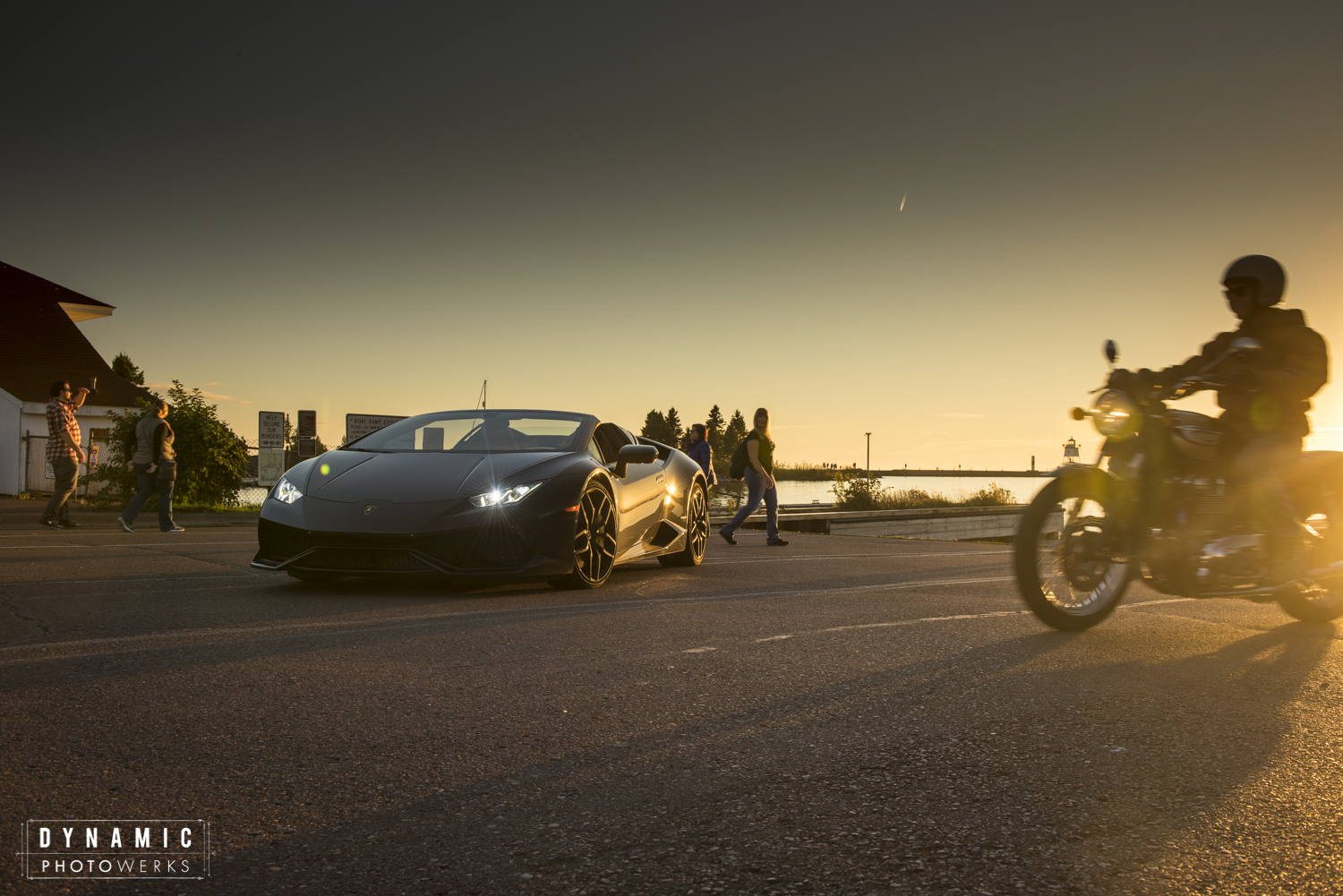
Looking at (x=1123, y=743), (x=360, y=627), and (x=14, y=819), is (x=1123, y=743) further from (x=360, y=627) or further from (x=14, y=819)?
(x=360, y=627)

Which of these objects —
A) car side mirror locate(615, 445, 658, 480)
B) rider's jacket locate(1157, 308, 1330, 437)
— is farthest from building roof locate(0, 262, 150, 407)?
rider's jacket locate(1157, 308, 1330, 437)

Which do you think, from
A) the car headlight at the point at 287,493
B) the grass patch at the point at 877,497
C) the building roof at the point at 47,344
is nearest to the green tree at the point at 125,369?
the building roof at the point at 47,344

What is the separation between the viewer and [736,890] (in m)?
1.85

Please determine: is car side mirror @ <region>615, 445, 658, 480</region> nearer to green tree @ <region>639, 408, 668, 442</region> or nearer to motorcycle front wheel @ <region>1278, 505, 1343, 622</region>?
motorcycle front wheel @ <region>1278, 505, 1343, 622</region>

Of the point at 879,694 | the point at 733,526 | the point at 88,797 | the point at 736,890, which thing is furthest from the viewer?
the point at 733,526

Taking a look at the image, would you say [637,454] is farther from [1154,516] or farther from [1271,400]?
[1271,400]

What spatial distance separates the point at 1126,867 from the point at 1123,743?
3.33 feet

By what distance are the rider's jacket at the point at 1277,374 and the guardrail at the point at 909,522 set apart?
599 inches

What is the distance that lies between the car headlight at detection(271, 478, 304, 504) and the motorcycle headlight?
4997mm

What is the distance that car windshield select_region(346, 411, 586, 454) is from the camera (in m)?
7.45

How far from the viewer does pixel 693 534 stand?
9.42m

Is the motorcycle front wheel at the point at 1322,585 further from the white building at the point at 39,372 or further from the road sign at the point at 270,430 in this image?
the white building at the point at 39,372

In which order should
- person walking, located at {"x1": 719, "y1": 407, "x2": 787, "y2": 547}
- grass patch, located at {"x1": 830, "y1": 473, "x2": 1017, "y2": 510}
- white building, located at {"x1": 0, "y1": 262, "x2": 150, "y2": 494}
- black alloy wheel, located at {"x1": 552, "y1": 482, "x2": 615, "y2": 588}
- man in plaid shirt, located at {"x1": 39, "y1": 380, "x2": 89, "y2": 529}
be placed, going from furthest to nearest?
grass patch, located at {"x1": 830, "y1": 473, "x2": 1017, "y2": 510} → white building, located at {"x1": 0, "y1": 262, "x2": 150, "y2": 494} → person walking, located at {"x1": 719, "y1": 407, "x2": 787, "y2": 547} → man in plaid shirt, located at {"x1": 39, "y1": 380, "x2": 89, "y2": 529} → black alloy wheel, located at {"x1": 552, "y1": 482, "x2": 615, "y2": 588}

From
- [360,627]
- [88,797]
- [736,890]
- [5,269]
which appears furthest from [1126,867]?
[5,269]
